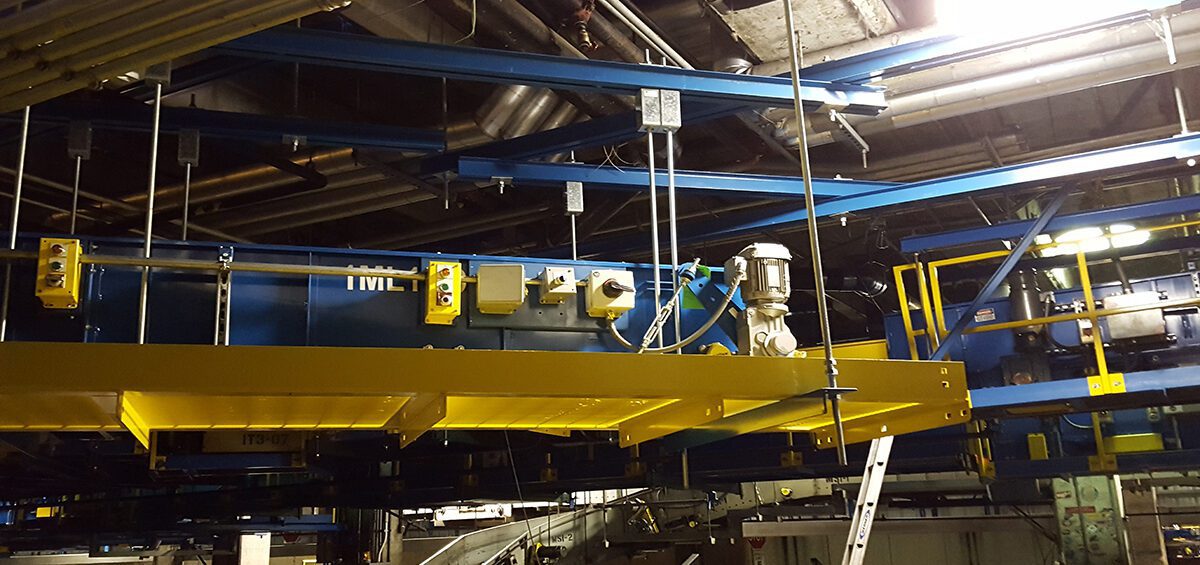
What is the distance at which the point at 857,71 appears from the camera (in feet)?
25.2

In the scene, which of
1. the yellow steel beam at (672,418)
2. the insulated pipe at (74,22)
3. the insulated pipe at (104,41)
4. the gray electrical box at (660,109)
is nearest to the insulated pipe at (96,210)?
the insulated pipe at (104,41)

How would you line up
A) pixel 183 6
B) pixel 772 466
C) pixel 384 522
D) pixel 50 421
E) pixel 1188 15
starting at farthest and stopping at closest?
pixel 384 522
pixel 772 466
pixel 1188 15
pixel 183 6
pixel 50 421

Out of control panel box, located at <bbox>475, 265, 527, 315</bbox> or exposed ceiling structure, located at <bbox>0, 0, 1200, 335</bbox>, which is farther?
exposed ceiling structure, located at <bbox>0, 0, 1200, 335</bbox>

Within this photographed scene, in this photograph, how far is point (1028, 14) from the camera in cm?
712

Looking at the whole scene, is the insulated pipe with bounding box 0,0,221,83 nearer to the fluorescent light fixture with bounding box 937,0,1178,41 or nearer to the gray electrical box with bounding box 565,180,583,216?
the gray electrical box with bounding box 565,180,583,216

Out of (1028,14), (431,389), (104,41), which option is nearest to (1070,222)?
(1028,14)

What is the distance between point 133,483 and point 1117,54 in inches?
434

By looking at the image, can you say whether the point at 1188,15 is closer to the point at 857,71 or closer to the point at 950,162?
the point at 857,71

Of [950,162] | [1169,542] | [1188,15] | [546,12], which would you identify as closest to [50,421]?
[546,12]

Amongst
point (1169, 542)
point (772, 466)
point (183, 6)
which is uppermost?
point (183, 6)

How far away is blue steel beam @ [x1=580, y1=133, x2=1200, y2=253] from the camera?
7.87m

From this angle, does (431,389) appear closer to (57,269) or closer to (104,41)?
(104,41)

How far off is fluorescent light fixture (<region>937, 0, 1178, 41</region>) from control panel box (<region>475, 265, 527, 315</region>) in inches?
163

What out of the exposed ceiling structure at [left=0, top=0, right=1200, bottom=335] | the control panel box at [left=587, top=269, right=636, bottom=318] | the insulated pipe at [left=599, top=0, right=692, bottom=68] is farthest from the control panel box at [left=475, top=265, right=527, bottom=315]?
the insulated pipe at [left=599, top=0, right=692, bottom=68]
